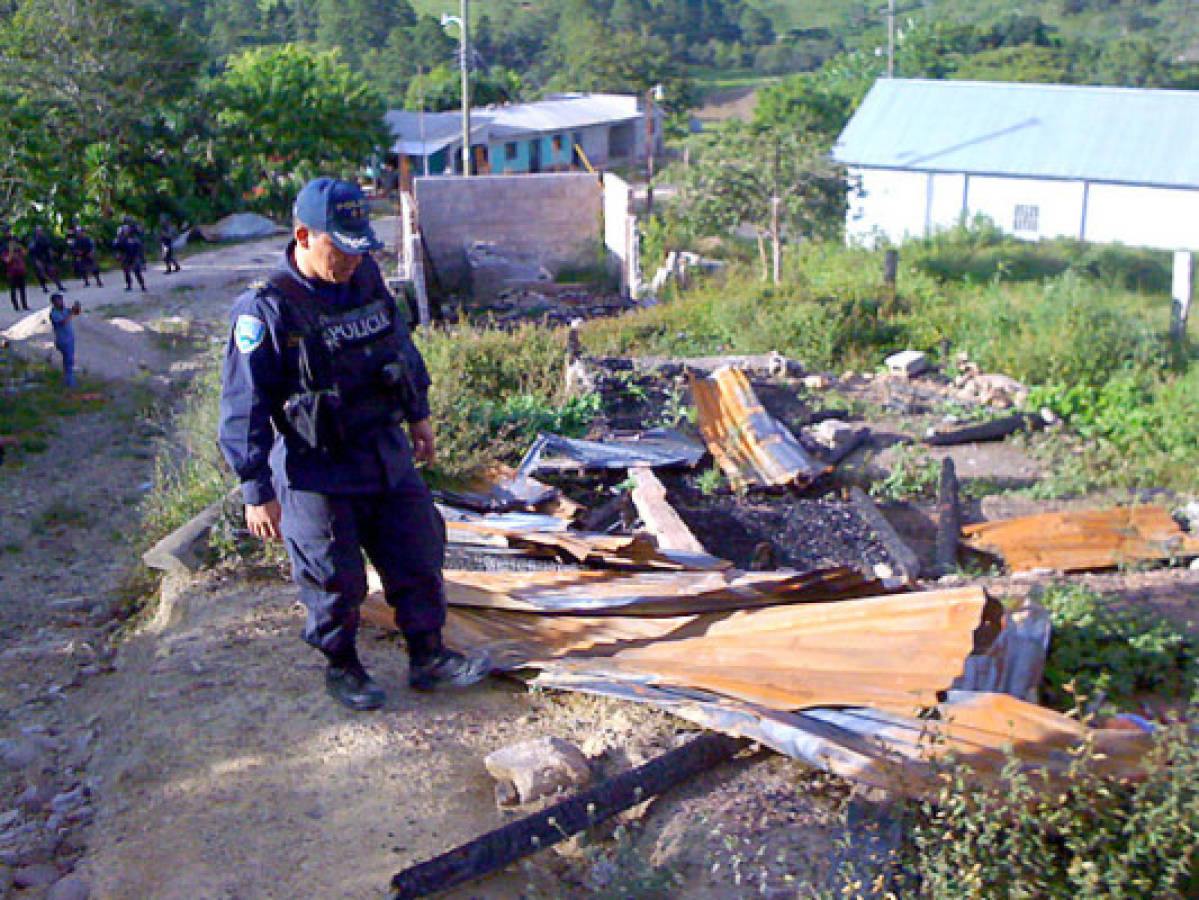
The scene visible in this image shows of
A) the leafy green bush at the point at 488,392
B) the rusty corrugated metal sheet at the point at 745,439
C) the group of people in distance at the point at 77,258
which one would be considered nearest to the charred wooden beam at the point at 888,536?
the rusty corrugated metal sheet at the point at 745,439

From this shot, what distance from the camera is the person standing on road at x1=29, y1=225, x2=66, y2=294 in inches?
704

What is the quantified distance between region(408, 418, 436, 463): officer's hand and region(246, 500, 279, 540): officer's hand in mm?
526

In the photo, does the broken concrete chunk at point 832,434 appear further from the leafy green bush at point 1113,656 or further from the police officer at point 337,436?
the police officer at point 337,436

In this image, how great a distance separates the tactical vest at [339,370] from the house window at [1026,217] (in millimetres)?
28575

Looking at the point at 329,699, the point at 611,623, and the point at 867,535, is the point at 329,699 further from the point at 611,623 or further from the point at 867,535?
the point at 867,535

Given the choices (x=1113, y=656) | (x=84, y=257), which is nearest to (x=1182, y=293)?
(x=1113, y=656)

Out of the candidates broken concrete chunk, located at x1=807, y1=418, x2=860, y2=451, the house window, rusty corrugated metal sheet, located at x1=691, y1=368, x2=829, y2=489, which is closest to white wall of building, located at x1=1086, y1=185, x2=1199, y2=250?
the house window

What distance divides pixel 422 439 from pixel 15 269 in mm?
14378

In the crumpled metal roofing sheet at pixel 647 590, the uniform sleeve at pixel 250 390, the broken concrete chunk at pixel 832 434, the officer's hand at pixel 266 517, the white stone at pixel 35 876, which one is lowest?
the broken concrete chunk at pixel 832 434

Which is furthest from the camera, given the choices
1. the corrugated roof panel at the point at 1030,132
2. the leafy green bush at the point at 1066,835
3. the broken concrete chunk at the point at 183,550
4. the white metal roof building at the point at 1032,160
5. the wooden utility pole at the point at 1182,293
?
the corrugated roof panel at the point at 1030,132

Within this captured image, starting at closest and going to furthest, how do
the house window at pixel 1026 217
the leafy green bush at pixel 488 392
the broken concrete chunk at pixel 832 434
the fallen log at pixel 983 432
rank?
the leafy green bush at pixel 488 392, the broken concrete chunk at pixel 832 434, the fallen log at pixel 983 432, the house window at pixel 1026 217

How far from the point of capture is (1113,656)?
4012mm

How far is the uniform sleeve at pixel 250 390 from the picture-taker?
3363 millimetres

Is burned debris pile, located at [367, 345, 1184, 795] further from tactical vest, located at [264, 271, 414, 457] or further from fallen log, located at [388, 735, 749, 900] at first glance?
tactical vest, located at [264, 271, 414, 457]
